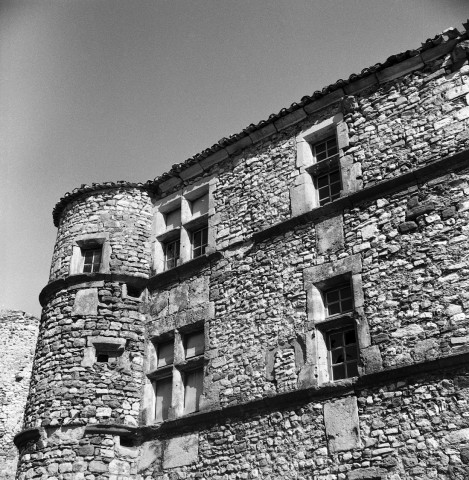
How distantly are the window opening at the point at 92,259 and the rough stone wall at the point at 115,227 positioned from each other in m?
0.30

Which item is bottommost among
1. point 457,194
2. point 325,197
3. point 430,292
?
point 430,292

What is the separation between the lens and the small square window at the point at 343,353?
8.69 metres

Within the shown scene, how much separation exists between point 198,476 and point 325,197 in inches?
182

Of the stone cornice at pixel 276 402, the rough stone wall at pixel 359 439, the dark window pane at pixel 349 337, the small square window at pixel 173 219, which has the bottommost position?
the rough stone wall at pixel 359 439

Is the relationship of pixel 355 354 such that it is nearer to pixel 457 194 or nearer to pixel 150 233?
pixel 457 194

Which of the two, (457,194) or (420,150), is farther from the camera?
(420,150)

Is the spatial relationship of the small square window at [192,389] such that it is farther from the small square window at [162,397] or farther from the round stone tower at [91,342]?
the round stone tower at [91,342]

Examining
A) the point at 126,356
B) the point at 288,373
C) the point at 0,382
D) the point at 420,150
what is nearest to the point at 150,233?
the point at 126,356

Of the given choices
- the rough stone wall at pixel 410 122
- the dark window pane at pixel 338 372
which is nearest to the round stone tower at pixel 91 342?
the dark window pane at pixel 338 372

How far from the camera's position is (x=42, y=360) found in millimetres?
11133

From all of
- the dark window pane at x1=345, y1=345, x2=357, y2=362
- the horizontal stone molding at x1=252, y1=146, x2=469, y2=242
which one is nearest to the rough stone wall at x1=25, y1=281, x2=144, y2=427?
the horizontal stone molding at x1=252, y1=146, x2=469, y2=242

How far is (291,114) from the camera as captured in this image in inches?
436

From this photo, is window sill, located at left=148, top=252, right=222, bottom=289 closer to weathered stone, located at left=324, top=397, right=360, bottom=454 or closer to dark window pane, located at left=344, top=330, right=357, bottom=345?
dark window pane, located at left=344, top=330, right=357, bottom=345

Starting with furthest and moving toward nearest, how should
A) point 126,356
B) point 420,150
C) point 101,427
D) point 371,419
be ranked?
point 126,356 → point 101,427 → point 420,150 → point 371,419
